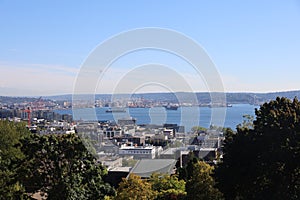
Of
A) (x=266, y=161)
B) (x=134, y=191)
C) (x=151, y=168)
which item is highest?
(x=266, y=161)

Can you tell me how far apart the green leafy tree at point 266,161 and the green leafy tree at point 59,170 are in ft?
7.94

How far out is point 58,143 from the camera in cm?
760

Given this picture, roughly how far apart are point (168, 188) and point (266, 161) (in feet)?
11.1

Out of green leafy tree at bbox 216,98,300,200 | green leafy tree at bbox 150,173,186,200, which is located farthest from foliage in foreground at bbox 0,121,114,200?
green leafy tree at bbox 216,98,300,200

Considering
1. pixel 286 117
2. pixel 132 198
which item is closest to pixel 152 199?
pixel 132 198

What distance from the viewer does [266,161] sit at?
20.1 ft

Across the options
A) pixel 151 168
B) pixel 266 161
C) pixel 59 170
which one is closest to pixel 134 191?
pixel 59 170

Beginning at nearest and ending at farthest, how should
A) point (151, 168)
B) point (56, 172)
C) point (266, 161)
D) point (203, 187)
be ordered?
point (266, 161)
point (56, 172)
point (203, 187)
point (151, 168)

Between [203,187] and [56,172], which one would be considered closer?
[56,172]

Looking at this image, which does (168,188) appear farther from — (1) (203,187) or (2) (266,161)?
(2) (266,161)

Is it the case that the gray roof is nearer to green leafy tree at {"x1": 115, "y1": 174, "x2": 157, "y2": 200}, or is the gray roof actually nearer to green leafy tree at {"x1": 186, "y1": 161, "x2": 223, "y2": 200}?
green leafy tree at {"x1": 115, "y1": 174, "x2": 157, "y2": 200}

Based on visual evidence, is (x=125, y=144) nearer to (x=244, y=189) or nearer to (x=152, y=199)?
(x=152, y=199)

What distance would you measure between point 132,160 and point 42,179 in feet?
28.9

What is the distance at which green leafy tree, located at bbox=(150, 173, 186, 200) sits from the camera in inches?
328
